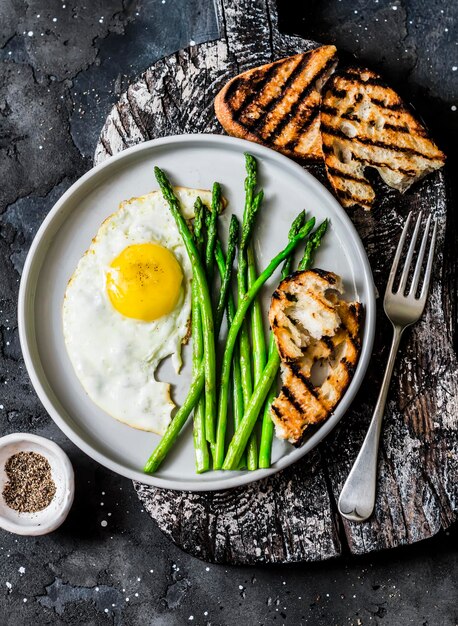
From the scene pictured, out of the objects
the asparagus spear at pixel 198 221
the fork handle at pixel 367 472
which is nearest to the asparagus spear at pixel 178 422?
the asparagus spear at pixel 198 221

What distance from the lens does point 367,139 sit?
3615mm

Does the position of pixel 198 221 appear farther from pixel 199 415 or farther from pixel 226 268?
pixel 199 415

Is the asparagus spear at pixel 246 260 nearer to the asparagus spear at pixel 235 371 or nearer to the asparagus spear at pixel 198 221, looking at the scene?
the asparagus spear at pixel 235 371

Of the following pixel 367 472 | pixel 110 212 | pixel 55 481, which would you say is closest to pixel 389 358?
pixel 367 472

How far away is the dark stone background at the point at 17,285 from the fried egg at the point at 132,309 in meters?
0.72

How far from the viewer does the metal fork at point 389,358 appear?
11.7 feet

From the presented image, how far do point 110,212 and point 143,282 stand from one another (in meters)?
0.52

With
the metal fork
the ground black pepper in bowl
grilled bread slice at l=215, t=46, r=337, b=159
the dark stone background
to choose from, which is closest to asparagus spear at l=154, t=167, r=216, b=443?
grilled bread slice at l=215, t=46, r=337, b=159

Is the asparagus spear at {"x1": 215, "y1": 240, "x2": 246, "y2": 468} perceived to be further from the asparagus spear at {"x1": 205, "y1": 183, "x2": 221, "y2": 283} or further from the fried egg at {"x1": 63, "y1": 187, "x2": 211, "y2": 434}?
the fried egg at {"x1": 63, "y1": 187, "x2": 211, "y2": 434}

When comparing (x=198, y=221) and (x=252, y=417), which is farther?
(x=198, y=221)

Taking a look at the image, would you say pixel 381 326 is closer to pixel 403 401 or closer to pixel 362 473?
pixel 403 401

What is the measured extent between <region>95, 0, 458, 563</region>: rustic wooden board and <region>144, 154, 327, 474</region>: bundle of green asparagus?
0.34m

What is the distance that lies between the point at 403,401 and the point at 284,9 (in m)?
2.59

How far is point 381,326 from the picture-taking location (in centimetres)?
365
